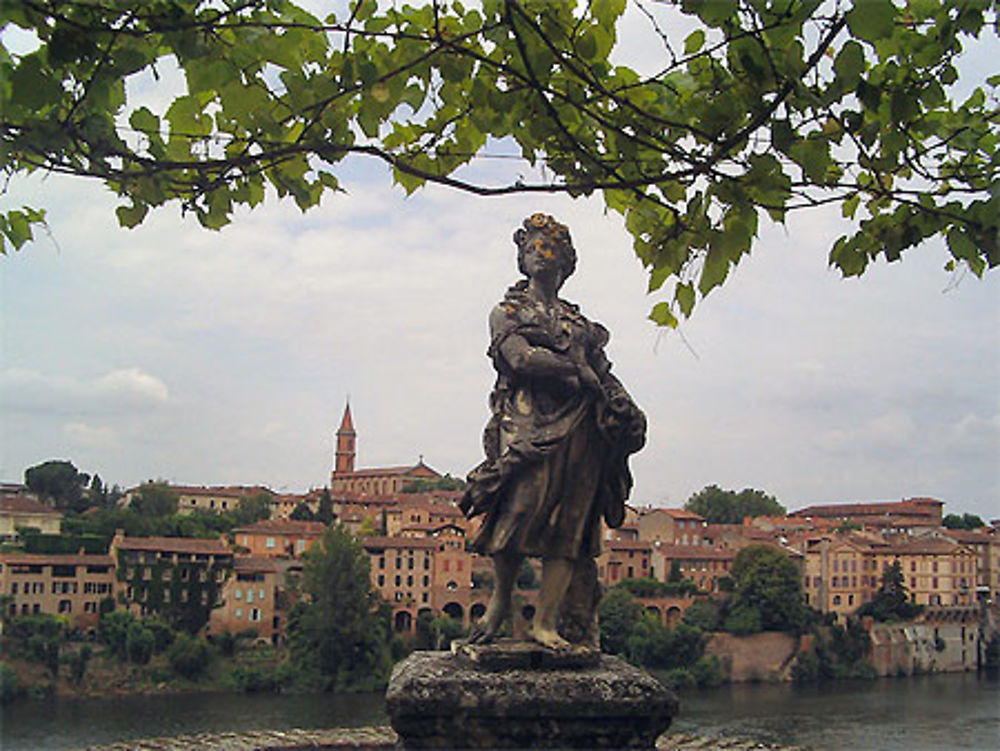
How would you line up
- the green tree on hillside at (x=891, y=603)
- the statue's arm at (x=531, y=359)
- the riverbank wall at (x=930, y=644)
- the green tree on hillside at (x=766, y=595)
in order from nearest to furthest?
the statue's arm at (x=531, y=359)
the green tree on hillside at (x=766, y=595)
the riverbank wall at (x=930, y=644)
the green tree on hillside at (x=891, y=603)

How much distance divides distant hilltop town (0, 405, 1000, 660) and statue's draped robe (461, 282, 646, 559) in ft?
98.3

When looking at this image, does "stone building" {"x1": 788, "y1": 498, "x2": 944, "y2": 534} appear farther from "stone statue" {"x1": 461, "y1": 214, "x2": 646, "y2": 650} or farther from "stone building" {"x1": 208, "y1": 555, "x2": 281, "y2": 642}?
"stone statue" {"x1": 461, "y1": 214, "x2": 646, "y2": 650}

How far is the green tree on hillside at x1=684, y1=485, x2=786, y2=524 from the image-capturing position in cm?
7950

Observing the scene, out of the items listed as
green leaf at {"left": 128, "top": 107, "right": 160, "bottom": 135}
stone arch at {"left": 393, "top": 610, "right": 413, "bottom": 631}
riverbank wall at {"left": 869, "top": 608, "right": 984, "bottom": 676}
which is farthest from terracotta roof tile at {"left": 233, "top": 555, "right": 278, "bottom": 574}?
green leaf at {"left": 128, "top": 107, "right": 160, "bottom": 135}

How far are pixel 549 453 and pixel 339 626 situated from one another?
3706 centimetres

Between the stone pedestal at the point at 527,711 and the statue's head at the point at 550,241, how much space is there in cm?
180

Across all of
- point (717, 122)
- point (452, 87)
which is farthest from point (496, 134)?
point (717, 122)

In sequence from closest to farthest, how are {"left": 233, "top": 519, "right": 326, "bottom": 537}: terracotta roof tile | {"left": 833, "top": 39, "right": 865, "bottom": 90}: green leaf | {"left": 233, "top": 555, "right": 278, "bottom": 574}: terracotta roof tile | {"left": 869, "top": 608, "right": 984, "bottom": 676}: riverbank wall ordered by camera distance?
{"left": 833, "top": 39, "right": 865, "bottom": 90}: green leaf → {"left": 233, "top": 555, "right": 278, "bottom": 574}: terracotta roof tile → {"left": 869, "top": 608, "right": 984, "bottom": 676}: riverbank wall → {"left": 233, "top": 519, "right": 326, "bottom": 537}: terracotta roof tile

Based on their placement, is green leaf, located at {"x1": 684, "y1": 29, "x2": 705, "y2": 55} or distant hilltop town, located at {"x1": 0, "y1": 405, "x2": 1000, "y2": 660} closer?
green leaf, located at {"x1": 684, "y1": 29, "x2": 705, "y2": 55}

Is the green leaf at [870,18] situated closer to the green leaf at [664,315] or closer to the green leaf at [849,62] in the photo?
the green leaf at [849,62]

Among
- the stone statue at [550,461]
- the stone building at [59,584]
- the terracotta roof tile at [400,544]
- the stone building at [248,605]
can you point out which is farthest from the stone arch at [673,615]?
the stone statue at [550,461]

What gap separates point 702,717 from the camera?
33969mm

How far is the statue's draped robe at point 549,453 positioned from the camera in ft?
14.5

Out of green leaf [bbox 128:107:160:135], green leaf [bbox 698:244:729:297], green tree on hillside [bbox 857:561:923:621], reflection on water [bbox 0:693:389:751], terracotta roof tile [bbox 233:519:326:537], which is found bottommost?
reflection on water [bbox 0:693:389:751]
